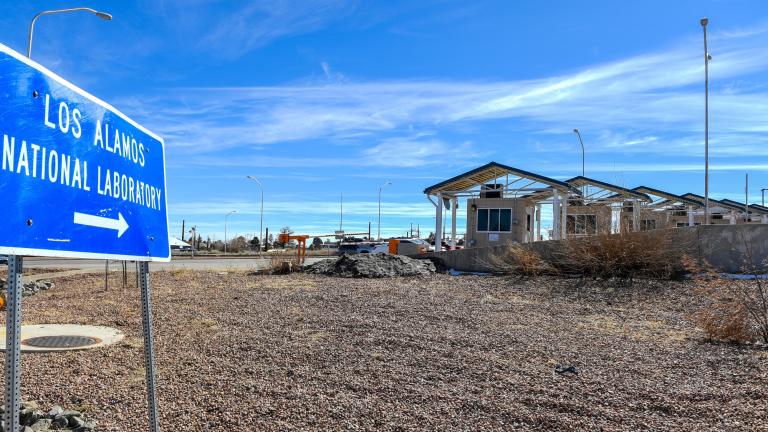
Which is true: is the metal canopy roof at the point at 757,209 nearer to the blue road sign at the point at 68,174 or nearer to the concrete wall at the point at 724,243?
the concrete wall at the point at 724,243

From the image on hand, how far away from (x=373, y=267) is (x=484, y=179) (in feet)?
35.7

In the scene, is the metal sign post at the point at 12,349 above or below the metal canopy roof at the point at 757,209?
below

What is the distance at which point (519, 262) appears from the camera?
1550 cm

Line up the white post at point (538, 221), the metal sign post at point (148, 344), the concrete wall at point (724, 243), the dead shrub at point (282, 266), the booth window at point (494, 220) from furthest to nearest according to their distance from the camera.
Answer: the white post at point (538, 221)
the booth window at point (494, 220)
the dead shrub at point (282, 266)
the concrete wall at point (724, 243)
the metal sign post at point (148, 344)

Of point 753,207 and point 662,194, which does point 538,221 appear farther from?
point 753,207

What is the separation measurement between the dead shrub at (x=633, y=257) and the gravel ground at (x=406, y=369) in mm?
2784

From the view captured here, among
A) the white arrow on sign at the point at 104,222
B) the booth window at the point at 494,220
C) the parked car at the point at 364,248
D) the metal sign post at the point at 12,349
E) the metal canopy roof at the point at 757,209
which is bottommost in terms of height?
the parked car at the point at 364,248

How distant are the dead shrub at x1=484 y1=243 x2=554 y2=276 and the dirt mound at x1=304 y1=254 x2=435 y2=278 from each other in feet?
6.72

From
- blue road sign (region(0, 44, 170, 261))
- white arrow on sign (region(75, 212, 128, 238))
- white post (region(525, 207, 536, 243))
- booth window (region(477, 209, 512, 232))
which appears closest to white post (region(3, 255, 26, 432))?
blue road sign (region(0, 44, 170, 261))

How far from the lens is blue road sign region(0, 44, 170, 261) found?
2115 millimetres

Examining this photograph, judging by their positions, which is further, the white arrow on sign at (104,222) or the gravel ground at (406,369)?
the gravel ground at (406,369)

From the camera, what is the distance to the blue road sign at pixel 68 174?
6.94ft

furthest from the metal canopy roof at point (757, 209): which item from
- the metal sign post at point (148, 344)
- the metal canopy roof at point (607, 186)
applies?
the metal sign post at point (148, 344)

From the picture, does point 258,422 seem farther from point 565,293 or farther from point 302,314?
point 565,293
